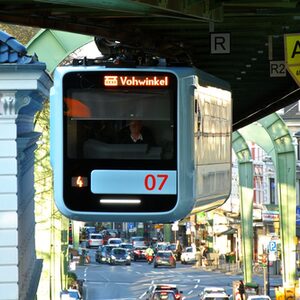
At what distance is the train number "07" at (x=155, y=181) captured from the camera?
55.7ft

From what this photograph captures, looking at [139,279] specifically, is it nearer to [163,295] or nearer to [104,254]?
[104,254]

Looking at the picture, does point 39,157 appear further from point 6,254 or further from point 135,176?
point 135,176

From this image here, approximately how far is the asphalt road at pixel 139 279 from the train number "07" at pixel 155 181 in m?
48.2

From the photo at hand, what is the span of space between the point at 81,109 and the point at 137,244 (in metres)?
90.3

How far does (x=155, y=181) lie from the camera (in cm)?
1698

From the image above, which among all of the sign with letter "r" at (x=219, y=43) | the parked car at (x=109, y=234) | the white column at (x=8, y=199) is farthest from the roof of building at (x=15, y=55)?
the parked car at (x=109, y=234)

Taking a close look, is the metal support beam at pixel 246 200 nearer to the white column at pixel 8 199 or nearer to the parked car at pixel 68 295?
the parked car at pixel 68 295

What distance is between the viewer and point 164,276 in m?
82.4

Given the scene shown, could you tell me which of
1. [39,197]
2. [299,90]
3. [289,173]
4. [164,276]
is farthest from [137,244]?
[299,90]

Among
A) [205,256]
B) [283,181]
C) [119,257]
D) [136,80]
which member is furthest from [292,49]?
[205,256]

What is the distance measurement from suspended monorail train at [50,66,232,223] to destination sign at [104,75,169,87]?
11 millimetres

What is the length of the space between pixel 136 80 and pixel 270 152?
157 ft

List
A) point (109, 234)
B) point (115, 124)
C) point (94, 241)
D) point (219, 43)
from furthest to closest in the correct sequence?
point (109, 234)
point (94, 241)
point (219, 43)
point (115, 124)

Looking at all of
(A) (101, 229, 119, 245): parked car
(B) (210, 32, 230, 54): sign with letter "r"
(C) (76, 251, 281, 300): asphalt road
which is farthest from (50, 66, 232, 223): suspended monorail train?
(A) (101, 229, 119, 245): parked car
